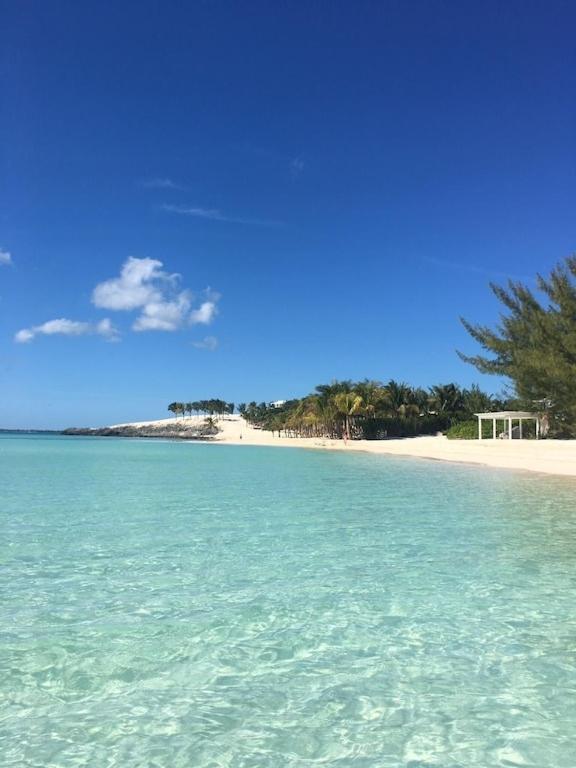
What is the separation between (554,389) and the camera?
31.2 m

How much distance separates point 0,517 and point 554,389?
89.7ft

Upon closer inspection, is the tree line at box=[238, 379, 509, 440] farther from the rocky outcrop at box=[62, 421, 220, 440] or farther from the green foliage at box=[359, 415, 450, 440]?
the rocky outcrop at box=[62, 421, 220, 440]

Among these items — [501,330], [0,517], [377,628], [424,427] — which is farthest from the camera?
[424,427]

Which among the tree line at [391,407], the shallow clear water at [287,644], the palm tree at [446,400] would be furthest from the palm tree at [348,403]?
the shallow clear water at [287,644]

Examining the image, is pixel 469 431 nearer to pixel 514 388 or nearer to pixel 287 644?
pixel 514 388

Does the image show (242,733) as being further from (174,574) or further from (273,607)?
(174,574)

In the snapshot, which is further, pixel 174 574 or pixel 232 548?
pixel 232 548

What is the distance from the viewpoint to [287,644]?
4.85 meters

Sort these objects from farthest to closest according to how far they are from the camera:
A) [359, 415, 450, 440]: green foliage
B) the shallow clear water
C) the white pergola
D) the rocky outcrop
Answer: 1. the rocky outcrop
2. [359, 415, 450, 440]: green foliage
3. the white pergola
4. the shallow clear water

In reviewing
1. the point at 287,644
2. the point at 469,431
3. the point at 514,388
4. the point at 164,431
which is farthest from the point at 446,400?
the point at 164,431

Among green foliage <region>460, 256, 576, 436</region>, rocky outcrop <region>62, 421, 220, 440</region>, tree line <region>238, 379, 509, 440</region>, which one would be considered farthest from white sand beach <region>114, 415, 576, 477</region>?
rocky outcrop <region>62, 421, 220, 440</region>

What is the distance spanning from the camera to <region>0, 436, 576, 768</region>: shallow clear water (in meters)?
3.35

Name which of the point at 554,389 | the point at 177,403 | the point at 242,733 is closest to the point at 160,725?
the point at 242,733

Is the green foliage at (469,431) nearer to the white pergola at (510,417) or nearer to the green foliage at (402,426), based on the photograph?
the white pergola at (510,417)
